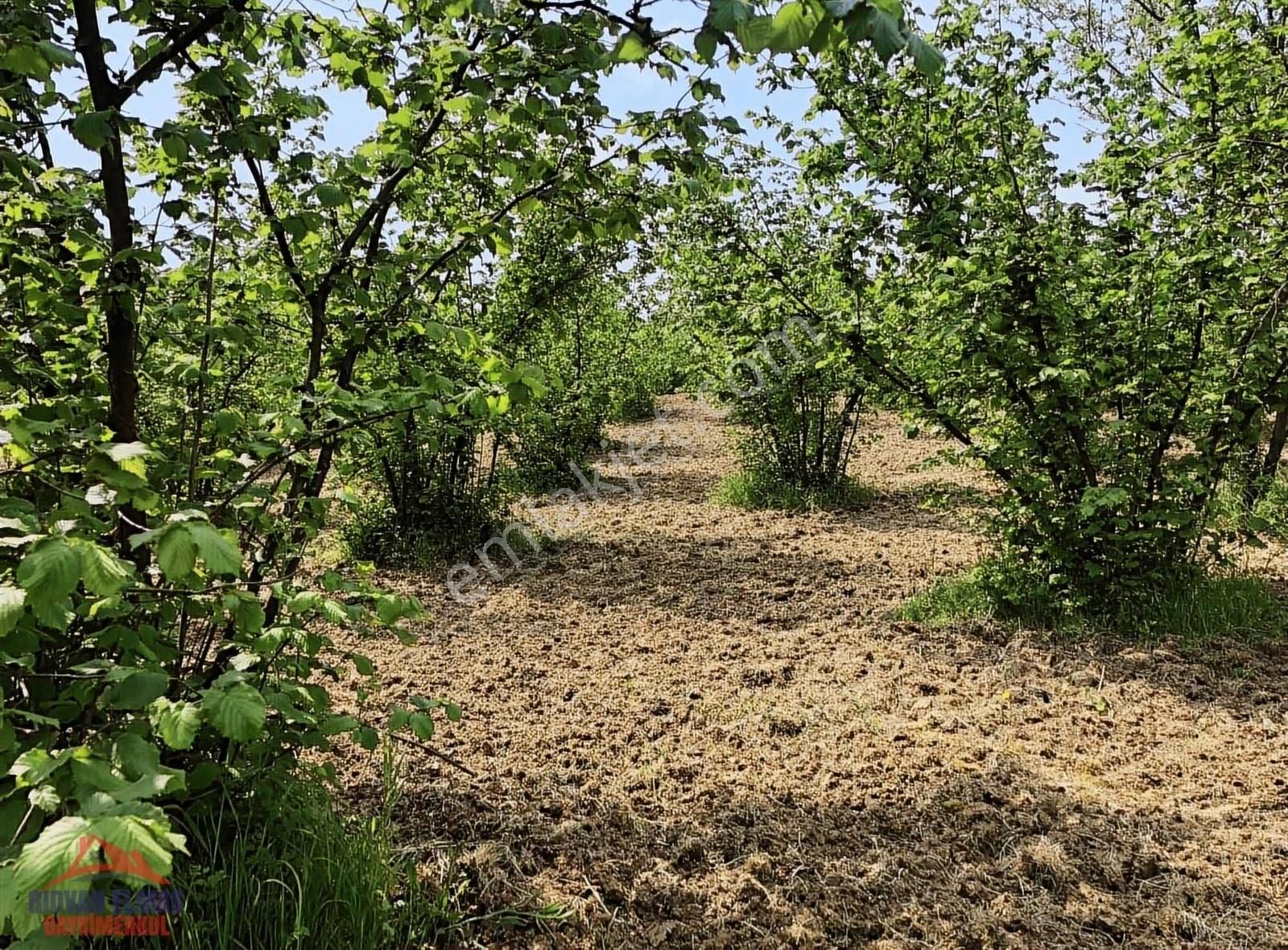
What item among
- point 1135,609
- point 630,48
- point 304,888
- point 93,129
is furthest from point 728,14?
point 1135,609

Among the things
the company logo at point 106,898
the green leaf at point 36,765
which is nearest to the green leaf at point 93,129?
the green leaf at point 36,765

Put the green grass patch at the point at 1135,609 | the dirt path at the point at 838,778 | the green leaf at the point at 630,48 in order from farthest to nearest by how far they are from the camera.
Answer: the green grass patch at the point at 1135,609, the dirt path at the point at 838,778, the green leaf at the point at 630,48

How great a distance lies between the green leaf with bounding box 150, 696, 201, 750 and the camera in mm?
1209

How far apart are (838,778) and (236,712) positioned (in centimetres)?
208

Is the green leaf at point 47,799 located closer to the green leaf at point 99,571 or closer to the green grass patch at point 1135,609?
the green leaf at point 99,571

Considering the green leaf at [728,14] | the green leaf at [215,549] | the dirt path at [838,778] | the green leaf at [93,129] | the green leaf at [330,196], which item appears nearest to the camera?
the green leaf at [728,14]

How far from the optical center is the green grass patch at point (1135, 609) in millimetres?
3686

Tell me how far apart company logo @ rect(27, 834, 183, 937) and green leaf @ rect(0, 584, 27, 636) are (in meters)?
0.31

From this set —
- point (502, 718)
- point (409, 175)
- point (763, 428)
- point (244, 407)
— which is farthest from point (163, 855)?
point (763, 428)

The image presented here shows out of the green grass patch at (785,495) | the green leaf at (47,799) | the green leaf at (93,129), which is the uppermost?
the green leaf at (93,129)

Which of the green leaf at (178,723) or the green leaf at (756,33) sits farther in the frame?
the green leaf at (178,723)

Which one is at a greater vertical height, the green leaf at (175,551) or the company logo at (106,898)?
the green leaf at (175,551)

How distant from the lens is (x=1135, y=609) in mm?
3818

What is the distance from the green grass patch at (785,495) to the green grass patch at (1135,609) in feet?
8.27
